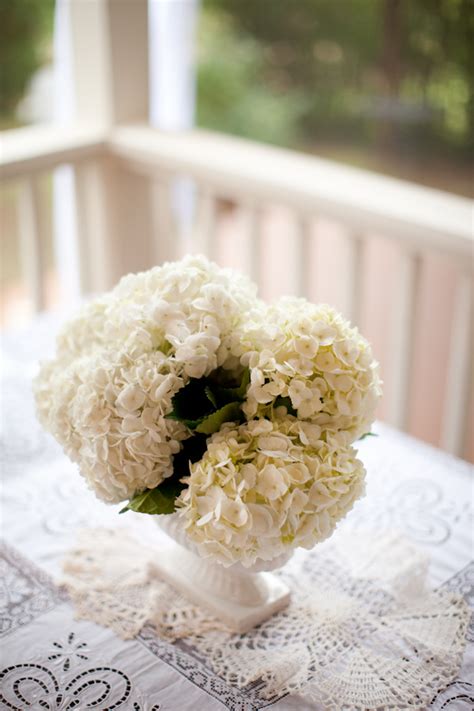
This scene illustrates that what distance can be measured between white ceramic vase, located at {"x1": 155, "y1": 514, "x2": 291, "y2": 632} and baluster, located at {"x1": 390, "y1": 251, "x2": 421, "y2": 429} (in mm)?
804

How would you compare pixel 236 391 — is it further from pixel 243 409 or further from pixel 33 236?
pixel 33 236

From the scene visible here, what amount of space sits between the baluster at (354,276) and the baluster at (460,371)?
194mm

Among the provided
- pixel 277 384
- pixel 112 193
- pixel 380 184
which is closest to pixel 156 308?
pixel 277 384

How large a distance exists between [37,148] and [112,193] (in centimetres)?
23

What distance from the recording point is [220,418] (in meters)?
0.79

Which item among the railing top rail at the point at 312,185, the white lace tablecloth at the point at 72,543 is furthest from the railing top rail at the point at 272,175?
Result: the white lace tablecloth at the point at 72,543

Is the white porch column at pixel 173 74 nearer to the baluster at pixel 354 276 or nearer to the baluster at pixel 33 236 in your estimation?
the baluster at pixel 33 236

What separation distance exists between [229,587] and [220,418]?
9.0 inches

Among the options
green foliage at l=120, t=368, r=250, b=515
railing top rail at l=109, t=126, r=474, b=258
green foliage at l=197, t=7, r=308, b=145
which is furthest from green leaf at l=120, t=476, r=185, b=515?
green foliage at l=197, t=7, r=308, b=145

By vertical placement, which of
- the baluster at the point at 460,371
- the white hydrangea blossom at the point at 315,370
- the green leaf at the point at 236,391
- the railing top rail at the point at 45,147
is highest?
the white hydrangea blossom at the point at 315,370

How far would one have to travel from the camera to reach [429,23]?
5.13m

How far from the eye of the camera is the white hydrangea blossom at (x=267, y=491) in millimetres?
729

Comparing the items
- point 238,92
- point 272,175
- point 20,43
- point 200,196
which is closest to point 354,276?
point 272,175

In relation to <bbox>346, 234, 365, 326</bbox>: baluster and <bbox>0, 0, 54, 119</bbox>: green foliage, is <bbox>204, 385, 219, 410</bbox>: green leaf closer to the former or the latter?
<bbox>346, 234, 365, 326</bbox>: baluster
